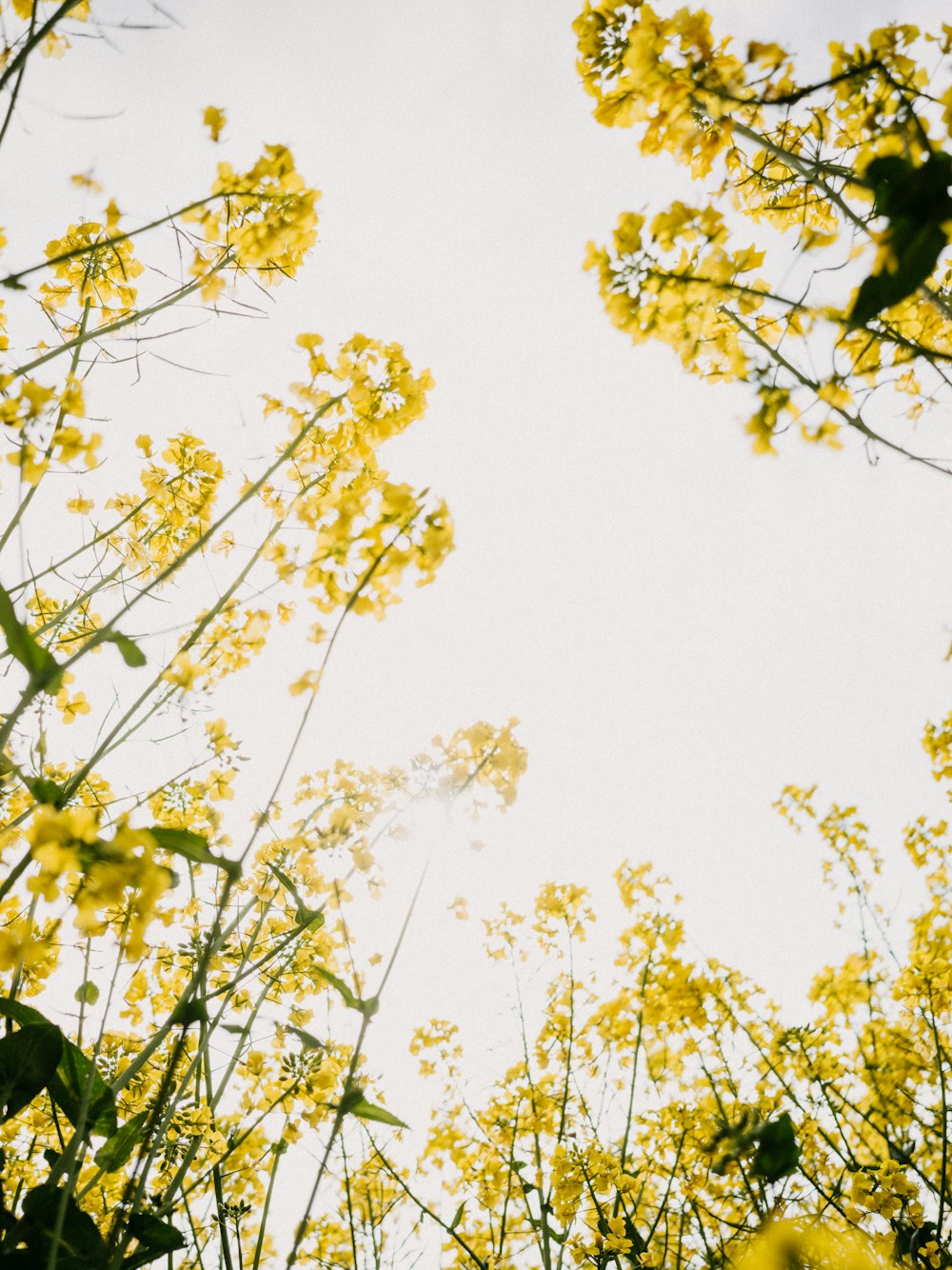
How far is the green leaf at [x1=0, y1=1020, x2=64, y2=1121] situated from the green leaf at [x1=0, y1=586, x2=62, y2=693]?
29.5 inches

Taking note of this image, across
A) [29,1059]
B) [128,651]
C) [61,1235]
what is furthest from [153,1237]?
[128,651]

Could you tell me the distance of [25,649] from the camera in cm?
112

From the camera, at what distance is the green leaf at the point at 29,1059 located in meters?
1.38

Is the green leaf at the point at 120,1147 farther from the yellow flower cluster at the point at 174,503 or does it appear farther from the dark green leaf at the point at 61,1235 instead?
the yellow flower cluster at the point at 174,503


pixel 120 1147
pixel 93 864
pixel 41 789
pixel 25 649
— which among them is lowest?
pixel 120 1147

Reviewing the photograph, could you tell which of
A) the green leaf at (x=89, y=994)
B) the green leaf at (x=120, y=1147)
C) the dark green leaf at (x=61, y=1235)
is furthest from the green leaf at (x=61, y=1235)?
the green leaf at (x=89, y=994)

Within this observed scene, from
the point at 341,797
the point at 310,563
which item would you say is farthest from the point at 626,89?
the point at 341,797

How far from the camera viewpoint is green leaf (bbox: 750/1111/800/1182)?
1.05m

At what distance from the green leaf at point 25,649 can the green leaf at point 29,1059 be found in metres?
0.75

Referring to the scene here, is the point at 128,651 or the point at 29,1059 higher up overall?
the point at 128,651

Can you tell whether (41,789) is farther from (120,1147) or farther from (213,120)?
(213,120)

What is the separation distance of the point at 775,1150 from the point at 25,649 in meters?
1.36

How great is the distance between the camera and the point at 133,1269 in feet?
4.87

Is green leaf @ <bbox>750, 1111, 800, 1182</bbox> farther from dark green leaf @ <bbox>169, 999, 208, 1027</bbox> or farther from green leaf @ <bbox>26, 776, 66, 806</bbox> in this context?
green leaf @ <bbox>26, 776, 66, 806</bbox>
